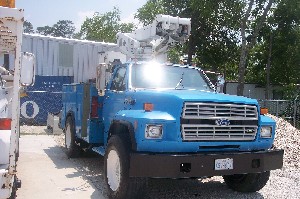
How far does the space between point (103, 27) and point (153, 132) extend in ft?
164

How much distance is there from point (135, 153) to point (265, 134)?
2.23 m

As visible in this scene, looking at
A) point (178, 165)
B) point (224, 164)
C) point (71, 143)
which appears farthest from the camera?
point (71, 143)

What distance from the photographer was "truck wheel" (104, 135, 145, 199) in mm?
5438

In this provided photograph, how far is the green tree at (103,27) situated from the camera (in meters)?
51.6

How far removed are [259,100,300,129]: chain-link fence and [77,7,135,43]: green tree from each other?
1371 inches

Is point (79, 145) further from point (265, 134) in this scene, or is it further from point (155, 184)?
point (265, 134)

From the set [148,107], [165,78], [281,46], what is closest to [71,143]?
[165,78]

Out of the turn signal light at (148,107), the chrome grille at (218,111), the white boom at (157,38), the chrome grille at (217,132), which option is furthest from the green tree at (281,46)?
the turn signal light at (148,107)

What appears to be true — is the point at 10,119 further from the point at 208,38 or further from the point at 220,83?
the point at 208,38

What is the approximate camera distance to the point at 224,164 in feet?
18.1

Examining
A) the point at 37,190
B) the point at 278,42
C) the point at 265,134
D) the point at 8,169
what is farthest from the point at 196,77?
the point at 278,42

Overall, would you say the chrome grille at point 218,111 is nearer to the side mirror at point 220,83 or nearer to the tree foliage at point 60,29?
the side mirror at point 220,83

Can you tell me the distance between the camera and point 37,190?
20.9ft

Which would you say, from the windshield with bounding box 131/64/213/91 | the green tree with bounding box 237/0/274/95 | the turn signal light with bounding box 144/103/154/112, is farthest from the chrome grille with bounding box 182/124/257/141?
the green tree with bounding box 237/0/274/95
